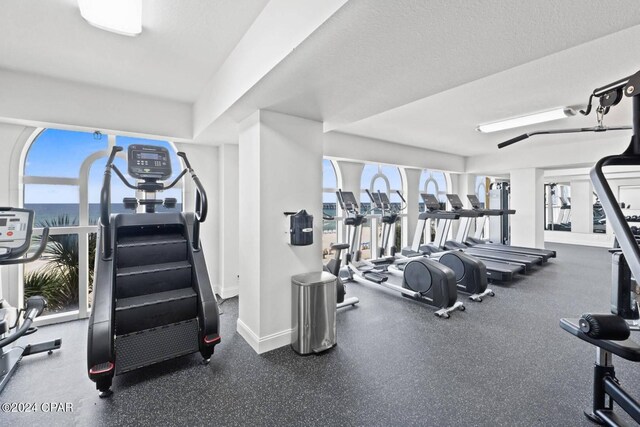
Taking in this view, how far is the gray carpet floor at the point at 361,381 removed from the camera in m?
1.85

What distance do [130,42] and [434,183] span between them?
750 centimetres

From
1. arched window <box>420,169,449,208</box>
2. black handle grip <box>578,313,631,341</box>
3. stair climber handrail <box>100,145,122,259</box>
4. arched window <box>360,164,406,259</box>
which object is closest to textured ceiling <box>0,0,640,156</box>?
stair climber handrail <box>100,145,122,259</box>

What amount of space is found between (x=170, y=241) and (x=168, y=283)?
0.41m

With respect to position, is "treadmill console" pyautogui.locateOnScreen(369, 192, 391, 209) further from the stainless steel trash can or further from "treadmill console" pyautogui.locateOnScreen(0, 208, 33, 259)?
"treadmill console" pyautogui.locateOnScreen(0, 208, 33, 259)

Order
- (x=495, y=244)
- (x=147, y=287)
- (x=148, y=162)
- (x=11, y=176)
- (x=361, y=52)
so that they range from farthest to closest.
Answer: (x=495, y=244) < (x=11, y=176) < (x=148, y=162) < (x=147, y=287) < (x=361, y=52)

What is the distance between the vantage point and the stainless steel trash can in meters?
2.59

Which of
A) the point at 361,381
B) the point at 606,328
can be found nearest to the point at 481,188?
the point at 606,328

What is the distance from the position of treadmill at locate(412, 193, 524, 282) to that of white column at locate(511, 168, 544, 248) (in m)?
2.32

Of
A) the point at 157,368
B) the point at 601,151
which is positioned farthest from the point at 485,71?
the point at 601,151

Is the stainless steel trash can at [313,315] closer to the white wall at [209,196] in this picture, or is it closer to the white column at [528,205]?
the white wall at [209,196]

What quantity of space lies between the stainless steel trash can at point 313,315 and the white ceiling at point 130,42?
225cm

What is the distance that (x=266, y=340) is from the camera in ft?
8.78

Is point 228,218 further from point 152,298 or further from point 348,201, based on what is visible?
point 348,201

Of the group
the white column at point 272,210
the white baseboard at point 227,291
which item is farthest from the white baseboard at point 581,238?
the white baseboard at point 227,291
